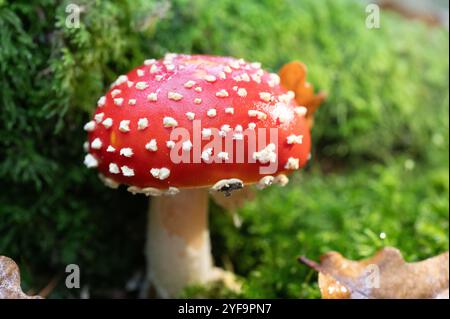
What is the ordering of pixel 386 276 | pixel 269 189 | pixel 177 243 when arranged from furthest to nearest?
pixel 269 189
pixel 177 243
pixel 386 276

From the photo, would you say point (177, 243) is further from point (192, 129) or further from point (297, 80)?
point (297, 80)

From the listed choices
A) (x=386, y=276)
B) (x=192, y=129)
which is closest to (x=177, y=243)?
(x=192, y=129)

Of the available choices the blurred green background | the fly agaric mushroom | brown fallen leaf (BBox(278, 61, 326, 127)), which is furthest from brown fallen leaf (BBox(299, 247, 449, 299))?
brown fallen leaf (BBox(278, 61, 326, 127))

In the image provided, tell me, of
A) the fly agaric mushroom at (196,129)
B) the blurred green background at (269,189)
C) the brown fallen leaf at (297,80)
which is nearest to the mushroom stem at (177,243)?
the blurred green background at (269,189)

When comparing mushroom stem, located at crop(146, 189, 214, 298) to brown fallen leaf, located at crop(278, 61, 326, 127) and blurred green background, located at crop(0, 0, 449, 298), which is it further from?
brown fallen leaf, located at crop(278, 61, 326, 127)

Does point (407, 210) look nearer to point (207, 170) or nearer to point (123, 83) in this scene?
point (207, 170)

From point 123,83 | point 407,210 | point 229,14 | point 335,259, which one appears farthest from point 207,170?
point 407,210
